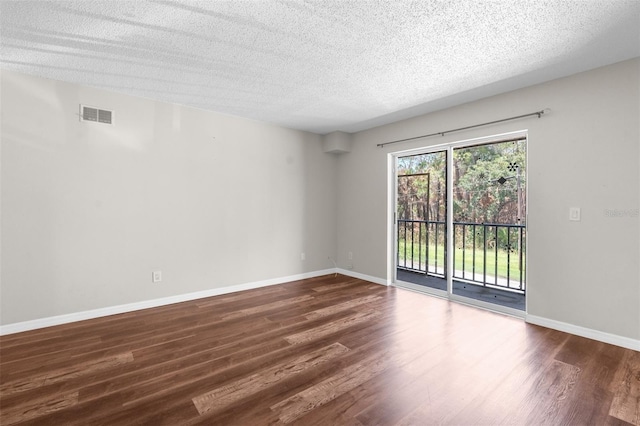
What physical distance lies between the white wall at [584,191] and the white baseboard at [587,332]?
4 centimetres

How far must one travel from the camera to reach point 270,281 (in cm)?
458

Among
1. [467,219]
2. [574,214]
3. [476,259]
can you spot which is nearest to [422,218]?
[467,219]

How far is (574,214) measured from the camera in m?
2.83

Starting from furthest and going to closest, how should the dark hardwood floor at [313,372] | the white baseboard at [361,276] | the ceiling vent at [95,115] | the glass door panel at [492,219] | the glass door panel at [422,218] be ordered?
the white baseboard at [361,276] < the glass door panel at [422,218] < the glass door panel at [492,219] < the ceiling vent at [95,115] < the dark hardwood floor at [313,372]

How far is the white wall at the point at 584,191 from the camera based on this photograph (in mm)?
2541

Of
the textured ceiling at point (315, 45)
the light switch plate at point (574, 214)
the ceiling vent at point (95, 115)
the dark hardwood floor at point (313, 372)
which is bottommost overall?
the dark hardwood floor at point (313, 372)

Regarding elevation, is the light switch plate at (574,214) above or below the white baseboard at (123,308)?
above

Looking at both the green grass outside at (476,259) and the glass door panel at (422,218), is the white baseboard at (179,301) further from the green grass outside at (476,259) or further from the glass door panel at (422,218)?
the glass door panel at (422,218)

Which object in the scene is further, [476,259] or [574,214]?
[476,259]

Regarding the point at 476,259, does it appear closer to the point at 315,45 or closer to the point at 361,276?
the point at 361,276

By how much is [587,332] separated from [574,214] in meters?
1.11

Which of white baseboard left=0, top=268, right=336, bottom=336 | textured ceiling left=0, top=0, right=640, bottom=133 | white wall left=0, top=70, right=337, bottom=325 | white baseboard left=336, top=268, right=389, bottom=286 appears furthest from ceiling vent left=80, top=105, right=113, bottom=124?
white baseboard left=336, top=268, right=389, bottom=286

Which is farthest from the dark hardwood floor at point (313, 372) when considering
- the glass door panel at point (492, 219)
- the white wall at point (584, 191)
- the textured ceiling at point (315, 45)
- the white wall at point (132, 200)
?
the textured ceiling at point (315, 45)

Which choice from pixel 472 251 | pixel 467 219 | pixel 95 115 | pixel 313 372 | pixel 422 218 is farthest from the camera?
pixel 422 218
